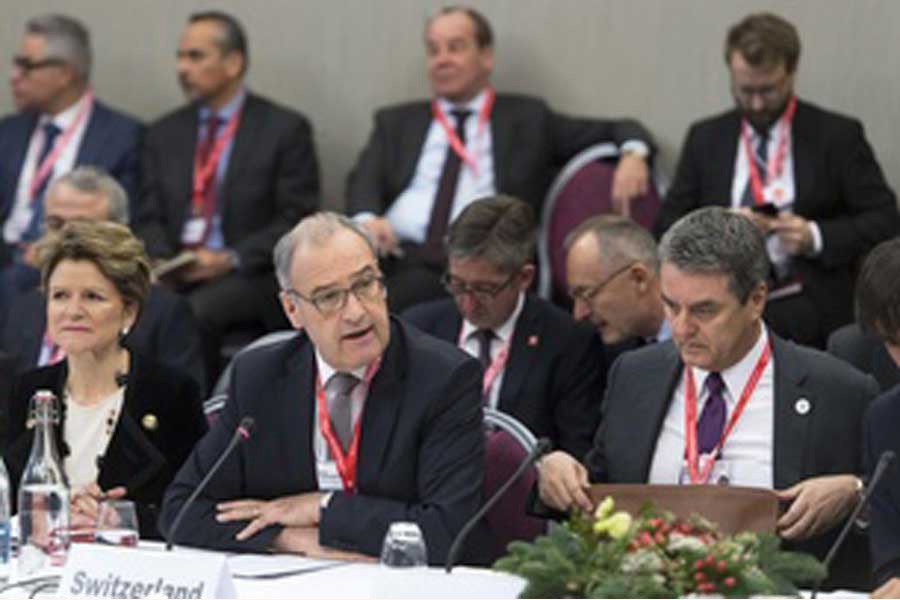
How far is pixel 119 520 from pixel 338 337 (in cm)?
73

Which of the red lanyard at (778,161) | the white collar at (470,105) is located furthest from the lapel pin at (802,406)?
the white collar at (470,105)

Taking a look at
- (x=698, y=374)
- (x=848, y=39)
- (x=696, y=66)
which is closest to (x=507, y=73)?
(x=696, y=66)

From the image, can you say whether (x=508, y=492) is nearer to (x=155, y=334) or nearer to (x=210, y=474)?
(x=210, y=474)

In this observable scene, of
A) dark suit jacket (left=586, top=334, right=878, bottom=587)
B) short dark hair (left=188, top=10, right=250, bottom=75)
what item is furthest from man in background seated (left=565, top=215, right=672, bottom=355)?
short dark hair (left=188, top=10, right=250, bottom=75)

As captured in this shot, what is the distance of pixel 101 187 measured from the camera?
7.17m

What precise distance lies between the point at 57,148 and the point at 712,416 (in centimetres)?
453

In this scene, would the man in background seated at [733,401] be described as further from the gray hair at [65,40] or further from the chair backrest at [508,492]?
the gray hair at [65,40]

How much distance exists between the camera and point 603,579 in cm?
345

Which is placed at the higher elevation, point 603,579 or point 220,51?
point 220,51

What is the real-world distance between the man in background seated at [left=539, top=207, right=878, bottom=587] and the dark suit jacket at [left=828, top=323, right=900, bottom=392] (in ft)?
1.56

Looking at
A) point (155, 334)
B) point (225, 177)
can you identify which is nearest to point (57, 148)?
point (225, 177)

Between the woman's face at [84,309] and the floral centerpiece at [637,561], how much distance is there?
206cm

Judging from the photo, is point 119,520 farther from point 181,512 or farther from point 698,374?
point 698,374

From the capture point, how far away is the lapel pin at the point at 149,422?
535 centimetres
